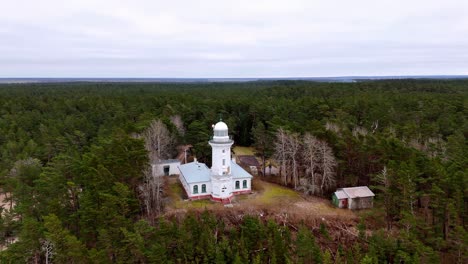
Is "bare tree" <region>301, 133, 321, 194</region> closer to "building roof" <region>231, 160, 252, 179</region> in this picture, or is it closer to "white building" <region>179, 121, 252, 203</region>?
"building roof" <region>231, 160, 252, 179</region>

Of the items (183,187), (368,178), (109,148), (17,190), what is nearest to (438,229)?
(368,178)

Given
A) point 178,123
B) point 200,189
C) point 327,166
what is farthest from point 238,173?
point 178,123

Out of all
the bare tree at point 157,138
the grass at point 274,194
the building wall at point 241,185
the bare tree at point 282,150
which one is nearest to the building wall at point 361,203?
the grass at point 274,194

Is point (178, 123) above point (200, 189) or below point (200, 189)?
above

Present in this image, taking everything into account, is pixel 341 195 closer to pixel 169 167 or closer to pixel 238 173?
pixel 238 173

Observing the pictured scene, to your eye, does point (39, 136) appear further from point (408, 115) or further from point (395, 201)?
point (408, 115)

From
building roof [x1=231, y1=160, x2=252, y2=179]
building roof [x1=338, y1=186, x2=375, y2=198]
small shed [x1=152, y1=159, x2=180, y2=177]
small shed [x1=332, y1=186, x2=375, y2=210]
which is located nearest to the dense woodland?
small shed [x1=332, y1=186, x2=375, y2=210]

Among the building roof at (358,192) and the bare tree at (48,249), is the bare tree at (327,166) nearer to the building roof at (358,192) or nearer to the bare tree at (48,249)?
the building roof at (358,192)
